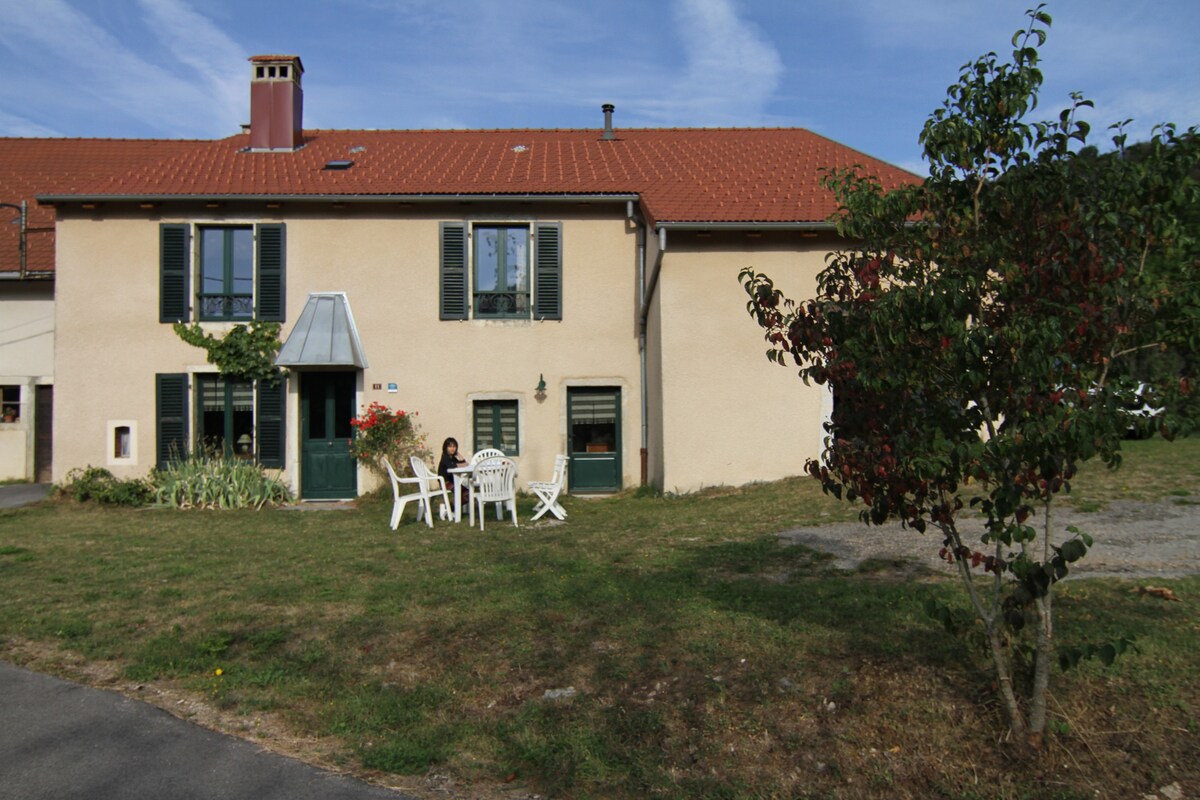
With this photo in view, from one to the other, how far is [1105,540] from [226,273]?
13294 millimetres

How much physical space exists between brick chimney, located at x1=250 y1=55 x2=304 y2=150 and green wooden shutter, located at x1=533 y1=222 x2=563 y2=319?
5.65 m

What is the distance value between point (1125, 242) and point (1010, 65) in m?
0.91

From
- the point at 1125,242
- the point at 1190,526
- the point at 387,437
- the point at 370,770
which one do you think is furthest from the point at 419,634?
the point at 387,437

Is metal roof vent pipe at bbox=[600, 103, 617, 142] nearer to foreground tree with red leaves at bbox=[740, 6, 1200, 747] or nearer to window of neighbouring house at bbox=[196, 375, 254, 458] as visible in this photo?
window of neighbouring house at bbox=[196, 375, 254, 458]

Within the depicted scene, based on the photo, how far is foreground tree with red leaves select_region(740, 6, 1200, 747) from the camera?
362 centimetres

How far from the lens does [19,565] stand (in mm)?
8922

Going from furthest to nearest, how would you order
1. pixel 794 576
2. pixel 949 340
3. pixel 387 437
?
1. pixel 387 437
2. pixel 794 576
3. pixel 949 340

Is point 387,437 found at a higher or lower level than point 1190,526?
higher

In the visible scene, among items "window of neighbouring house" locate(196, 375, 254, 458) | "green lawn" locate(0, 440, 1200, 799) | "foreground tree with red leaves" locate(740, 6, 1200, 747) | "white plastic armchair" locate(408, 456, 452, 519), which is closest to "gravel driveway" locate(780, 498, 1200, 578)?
"green lawn" locate(0, 440, 1200, 799)

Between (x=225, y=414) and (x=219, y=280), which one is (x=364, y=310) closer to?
(x=219, y=280)

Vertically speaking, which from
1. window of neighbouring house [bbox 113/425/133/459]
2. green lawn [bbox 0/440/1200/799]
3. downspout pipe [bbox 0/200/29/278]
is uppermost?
downspout pipe [bbox 0/200/29/278]

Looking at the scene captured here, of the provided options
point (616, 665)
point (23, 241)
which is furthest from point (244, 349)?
point (616, 665)

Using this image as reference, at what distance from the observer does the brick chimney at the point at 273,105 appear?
672 inches

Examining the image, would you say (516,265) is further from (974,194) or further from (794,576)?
(974,194)
